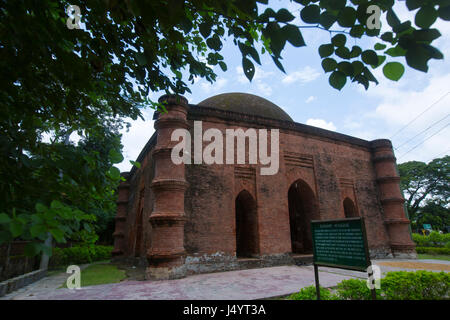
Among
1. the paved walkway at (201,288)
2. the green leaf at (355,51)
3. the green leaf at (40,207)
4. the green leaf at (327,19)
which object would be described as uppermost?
the green leaf at (327,19)

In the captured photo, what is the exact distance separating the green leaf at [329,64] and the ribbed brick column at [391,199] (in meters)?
13.4

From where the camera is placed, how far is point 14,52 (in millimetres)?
1964

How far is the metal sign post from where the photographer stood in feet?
11.1

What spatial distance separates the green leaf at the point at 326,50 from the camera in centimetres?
161

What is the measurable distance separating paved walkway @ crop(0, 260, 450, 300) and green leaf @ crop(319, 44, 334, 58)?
14.8ft

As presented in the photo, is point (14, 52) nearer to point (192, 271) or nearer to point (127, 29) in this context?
point (127, 29)

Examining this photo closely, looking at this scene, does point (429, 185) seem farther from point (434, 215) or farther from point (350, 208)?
point (350, 208)

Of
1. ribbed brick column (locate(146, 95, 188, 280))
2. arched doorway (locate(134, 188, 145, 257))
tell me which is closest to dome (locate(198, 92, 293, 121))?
ribbed brick column (locate(146, 95, 188, 280))

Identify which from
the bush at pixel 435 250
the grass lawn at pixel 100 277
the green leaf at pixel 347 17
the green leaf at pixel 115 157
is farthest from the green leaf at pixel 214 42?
the bush at pixel 435 250

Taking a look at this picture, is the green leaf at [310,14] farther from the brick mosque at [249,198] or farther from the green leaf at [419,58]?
the brick mosque at [249,198]

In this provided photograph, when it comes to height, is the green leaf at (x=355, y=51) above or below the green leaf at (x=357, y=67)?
above

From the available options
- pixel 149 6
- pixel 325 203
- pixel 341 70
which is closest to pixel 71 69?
pixel 149 6

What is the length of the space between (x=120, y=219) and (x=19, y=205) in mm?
14303

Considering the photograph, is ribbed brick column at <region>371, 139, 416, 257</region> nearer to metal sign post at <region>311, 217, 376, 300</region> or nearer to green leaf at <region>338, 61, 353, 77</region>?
metal sign post at <region>311, 217, 376, 300</region>
